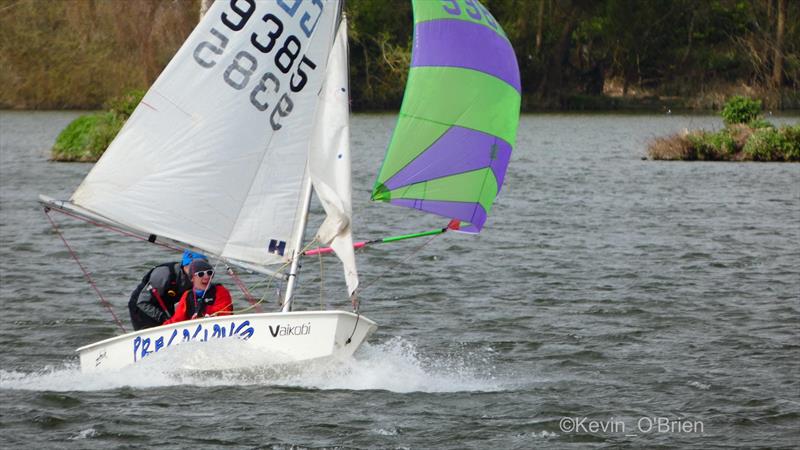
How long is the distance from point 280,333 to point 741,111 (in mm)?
34721

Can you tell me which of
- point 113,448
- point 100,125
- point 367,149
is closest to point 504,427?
point 113,448

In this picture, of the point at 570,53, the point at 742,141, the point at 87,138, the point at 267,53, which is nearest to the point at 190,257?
the point at 267,53

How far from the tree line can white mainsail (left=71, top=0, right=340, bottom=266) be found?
183ft

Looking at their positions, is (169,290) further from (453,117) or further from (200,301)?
(453,117)

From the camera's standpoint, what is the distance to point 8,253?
2645 cm

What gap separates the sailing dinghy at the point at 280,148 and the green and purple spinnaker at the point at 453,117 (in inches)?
0.5

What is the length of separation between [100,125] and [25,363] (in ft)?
98.6

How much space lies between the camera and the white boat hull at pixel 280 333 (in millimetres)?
13609

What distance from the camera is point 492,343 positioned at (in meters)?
17.6

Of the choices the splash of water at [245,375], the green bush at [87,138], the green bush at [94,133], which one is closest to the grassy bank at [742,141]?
the green bush at [94,133]

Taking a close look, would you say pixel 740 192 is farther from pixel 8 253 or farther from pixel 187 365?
pixel 187 365

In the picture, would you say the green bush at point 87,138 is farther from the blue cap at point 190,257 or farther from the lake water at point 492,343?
the blue cap at point 190,257

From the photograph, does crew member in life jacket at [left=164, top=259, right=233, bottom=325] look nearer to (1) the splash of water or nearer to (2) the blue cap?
(2) the blue cap
